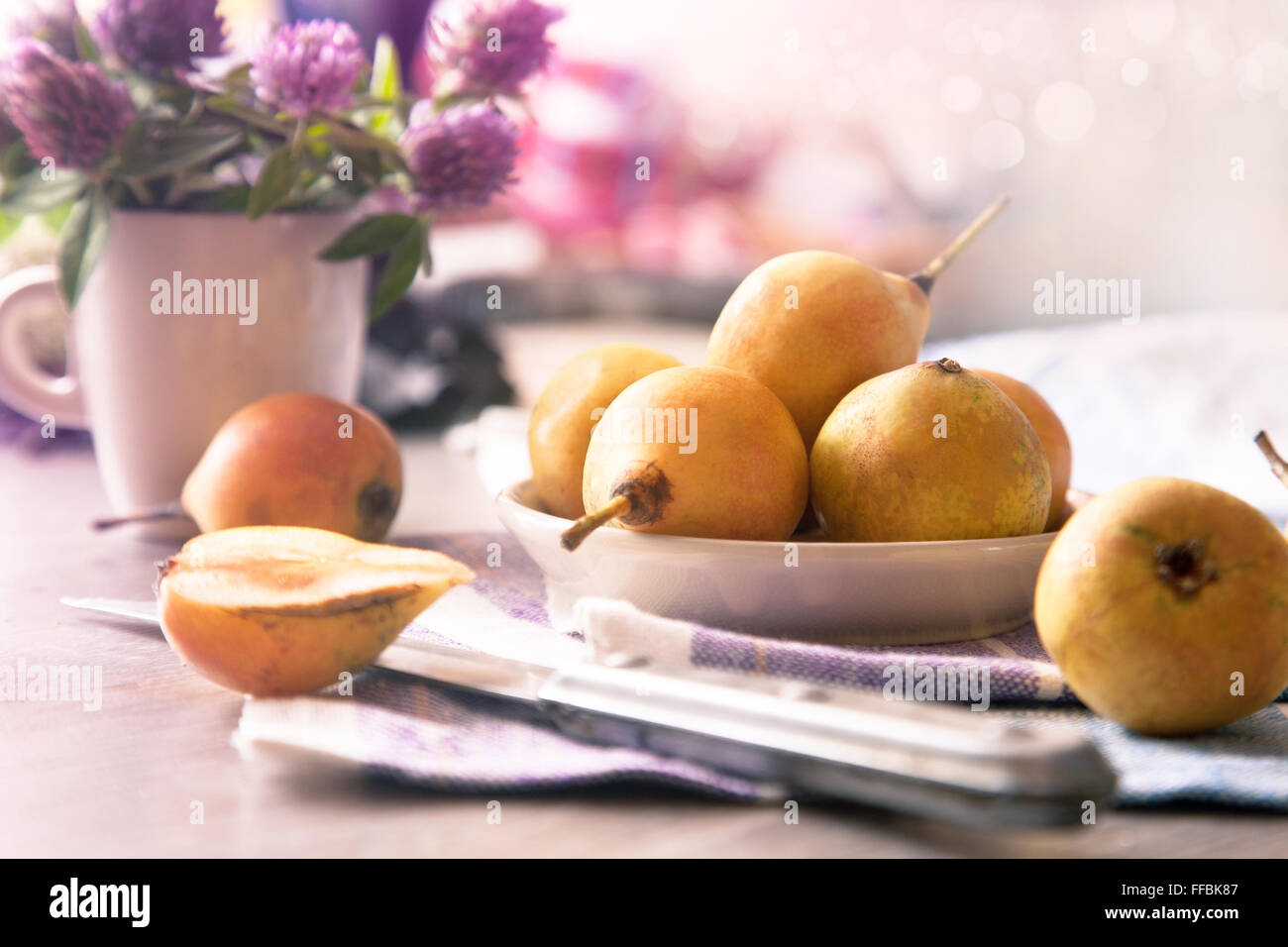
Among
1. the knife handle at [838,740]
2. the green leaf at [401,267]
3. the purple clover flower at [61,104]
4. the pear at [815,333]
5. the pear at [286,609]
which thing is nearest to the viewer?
the knife handle at [838,740]

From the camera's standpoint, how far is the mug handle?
0.87 m

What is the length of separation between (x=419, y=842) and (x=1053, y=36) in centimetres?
192

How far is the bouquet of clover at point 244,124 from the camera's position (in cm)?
70

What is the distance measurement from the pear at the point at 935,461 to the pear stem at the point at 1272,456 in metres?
0.10

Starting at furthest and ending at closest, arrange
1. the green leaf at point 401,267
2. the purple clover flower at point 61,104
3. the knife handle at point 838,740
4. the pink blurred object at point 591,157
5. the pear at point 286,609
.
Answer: the pink blurred object at point 591,157
the green leaf at point 401,267
the purple clover flower at point 61,104
the pear at point 286,609
the knife handle at point 838,740

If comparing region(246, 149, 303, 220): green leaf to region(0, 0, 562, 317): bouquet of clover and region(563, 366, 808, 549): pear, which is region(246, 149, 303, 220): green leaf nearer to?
region(0, 0, 562, 317): bouquet of clover

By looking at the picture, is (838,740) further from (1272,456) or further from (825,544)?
(1272,456)

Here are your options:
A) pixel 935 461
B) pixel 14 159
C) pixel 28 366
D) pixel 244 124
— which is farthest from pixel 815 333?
pixel 28 366

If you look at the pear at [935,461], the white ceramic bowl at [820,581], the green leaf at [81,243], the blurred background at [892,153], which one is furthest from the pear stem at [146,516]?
the blurred background at [892,153]

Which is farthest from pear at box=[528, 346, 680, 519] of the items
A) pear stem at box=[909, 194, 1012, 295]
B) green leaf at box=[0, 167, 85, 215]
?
green leaf at box=[0, 167, 85, 215]

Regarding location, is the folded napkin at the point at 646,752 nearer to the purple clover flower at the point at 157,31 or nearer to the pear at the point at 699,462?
the pear at the point at 699,462

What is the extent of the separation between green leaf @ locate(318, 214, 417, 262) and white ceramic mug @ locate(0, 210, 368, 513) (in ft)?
0.13

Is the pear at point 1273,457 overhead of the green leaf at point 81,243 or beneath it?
beneath

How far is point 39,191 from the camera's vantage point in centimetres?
74
